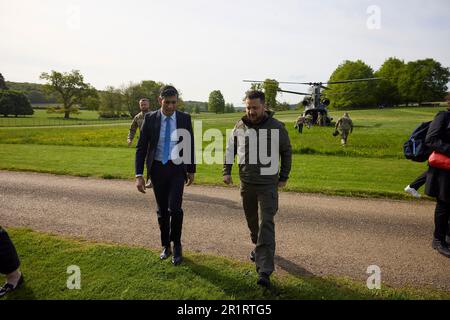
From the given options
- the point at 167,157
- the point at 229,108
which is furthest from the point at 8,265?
the point at 229,108

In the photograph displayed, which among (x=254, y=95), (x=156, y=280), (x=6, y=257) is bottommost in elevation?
(x=156, y=280)

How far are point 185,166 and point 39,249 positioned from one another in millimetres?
2566

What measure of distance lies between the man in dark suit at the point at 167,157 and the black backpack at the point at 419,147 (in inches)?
153

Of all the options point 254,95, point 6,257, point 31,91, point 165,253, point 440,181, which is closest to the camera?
point 6,257

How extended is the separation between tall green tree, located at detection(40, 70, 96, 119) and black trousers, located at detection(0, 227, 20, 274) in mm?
82721

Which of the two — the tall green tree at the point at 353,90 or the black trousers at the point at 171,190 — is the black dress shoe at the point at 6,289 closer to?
the black trousers at the point at 171,190

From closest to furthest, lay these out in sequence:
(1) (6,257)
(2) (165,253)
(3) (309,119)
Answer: (1) (6,257) < (2) (165,253) < (3) (309,119)

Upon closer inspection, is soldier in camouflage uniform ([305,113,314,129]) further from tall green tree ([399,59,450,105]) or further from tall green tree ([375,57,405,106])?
tall green tree ([399,59,450,105])

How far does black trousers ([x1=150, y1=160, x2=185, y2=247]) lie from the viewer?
4.38 m

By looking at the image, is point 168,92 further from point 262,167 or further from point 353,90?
point 353,90

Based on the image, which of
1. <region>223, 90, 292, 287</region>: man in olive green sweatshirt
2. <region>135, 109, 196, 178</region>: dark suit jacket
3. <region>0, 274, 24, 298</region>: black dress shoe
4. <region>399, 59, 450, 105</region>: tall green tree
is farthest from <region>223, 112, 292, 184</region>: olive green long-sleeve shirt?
<region>399, 59, 450, 105</region>: tall green tree

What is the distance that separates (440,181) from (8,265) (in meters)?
6.06

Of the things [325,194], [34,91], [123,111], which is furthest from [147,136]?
[34,91]

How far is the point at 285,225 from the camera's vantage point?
5879 mm
